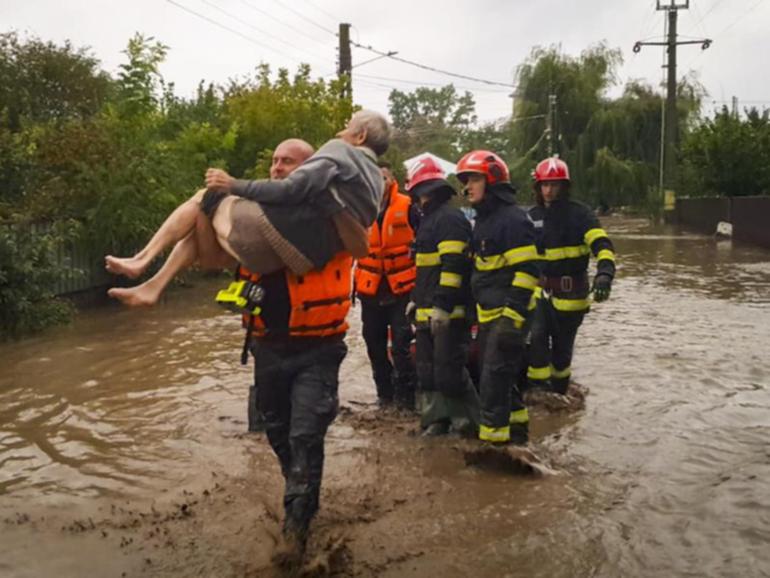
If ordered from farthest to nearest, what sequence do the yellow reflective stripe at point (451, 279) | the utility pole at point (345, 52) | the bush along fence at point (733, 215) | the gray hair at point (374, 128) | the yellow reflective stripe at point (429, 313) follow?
1. the utility pole at point (345, 52)
2. the bush along fence at point (733, 215)
3. the yellow reflective stripe at point (429, 313)
4. the yellow reflective stripe at point (451, 279)
5. the gray hair at point (374, 128)

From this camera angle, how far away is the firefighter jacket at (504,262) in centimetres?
553

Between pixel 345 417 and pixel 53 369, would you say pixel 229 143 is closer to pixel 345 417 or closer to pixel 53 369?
pixel 53 369

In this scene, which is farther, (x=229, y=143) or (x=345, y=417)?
(x=229, y=143)

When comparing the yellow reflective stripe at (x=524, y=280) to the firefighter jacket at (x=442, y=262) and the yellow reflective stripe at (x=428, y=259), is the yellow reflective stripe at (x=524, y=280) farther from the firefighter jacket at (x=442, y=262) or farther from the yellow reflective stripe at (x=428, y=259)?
the yellow reflective stripe at (x=428, y=259)

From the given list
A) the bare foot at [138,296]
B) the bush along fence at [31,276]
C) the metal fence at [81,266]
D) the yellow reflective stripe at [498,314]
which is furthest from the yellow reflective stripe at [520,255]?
the metal fence at [81,266]

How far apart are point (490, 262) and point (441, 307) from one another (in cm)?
52

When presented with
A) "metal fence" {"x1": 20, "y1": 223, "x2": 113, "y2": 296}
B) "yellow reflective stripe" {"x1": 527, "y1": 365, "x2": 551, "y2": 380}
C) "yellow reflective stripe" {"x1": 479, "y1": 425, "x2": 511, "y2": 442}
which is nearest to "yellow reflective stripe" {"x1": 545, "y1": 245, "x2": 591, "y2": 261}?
"yellow reflective stripe" {"x1": 527, "y1": 365, "x2": 551, "y2": 380}

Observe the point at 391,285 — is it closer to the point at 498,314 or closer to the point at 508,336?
the point at 498,314

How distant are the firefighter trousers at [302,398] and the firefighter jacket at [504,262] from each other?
169cm

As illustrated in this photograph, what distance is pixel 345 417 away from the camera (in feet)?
22.7

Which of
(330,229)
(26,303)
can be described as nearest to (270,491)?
(330,229)

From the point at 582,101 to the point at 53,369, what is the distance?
39.9 meters

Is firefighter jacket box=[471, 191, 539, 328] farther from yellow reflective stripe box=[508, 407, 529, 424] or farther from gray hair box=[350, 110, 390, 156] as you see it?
gray hair box=[350, 110, 390, 156]

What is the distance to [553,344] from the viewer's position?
718cm
